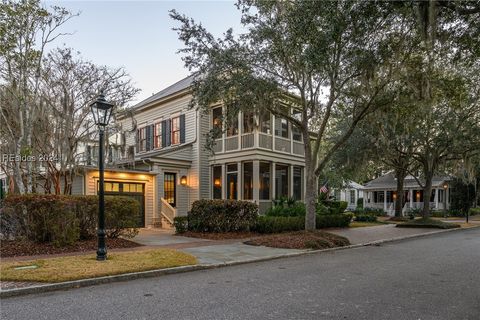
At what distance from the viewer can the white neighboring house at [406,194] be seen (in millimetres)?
39031

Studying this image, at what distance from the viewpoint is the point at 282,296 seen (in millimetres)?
6125

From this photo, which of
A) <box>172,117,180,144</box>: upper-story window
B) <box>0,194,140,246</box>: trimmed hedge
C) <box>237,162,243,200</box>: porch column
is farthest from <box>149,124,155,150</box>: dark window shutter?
<box>0,194,140,246</box>: trimmed hedge

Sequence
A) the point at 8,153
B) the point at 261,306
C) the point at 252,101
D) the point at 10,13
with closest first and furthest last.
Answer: the point at 261,306
the point at 10,13
the point at 252,101
the point at 8,153

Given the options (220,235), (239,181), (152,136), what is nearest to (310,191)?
(220,235)

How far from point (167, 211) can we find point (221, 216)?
525 cm

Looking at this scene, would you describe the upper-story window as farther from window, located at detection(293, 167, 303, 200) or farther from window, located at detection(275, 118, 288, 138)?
window, located at detection(293, 167, 303, 200)

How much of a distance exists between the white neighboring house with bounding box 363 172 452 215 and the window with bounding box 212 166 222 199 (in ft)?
79.3

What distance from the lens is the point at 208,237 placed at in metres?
14.5

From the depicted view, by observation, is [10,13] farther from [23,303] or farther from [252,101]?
[23,303]

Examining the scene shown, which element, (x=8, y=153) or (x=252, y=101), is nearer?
(x=252, y=101)

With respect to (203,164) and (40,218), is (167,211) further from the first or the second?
(40,218)

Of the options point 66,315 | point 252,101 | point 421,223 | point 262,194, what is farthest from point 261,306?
point 421,223

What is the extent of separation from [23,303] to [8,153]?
33.7 feet

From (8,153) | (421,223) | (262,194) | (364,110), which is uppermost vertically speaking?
(364,110)
